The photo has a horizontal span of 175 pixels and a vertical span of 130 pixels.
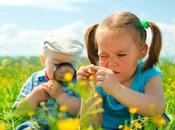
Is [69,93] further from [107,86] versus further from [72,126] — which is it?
[72,126]

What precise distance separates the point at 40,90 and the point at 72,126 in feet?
6.46

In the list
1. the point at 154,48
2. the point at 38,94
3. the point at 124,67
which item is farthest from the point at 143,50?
the point at 38,94

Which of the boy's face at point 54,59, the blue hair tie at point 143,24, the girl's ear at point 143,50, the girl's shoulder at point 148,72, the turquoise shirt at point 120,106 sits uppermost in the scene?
the blue hair tie at point 143,24

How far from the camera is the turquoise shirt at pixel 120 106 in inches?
116

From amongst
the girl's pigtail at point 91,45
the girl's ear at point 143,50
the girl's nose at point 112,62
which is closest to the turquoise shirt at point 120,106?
the girl's ear at point 143,50

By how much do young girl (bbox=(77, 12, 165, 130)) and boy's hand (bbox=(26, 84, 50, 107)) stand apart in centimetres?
38

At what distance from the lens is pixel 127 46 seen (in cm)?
272

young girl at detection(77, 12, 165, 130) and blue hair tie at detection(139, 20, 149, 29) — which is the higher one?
blue hair tie at detection(139, 20, 149, 29)

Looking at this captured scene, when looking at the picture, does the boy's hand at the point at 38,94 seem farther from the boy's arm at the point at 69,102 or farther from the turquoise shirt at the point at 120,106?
the turquoise shirt at the point at 120,106

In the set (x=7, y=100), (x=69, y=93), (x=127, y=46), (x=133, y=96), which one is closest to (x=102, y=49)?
(x=127, y=46)

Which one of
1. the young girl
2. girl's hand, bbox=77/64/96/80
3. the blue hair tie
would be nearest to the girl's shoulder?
the young girl

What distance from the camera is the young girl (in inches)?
99.6

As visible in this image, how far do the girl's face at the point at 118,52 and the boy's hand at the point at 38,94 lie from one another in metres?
0.51

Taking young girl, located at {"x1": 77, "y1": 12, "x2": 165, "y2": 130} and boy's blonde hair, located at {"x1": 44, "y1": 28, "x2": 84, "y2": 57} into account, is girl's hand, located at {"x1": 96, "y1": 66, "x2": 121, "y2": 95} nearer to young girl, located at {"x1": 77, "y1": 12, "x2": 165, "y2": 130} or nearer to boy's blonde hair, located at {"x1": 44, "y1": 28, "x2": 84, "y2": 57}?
young girl, located at {"x1": 77, "y1": 12, "x2": 165, "y2": 130}
